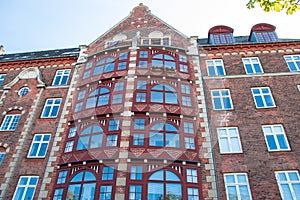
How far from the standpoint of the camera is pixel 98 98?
20188 millimetres

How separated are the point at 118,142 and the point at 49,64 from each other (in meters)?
13.1

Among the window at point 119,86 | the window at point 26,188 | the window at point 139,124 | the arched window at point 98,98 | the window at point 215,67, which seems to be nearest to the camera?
the window at point 26,188

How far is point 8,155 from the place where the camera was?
19.0m

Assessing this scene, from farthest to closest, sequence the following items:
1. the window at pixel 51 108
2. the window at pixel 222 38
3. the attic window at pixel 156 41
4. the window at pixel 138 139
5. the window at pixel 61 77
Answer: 1. the window at pixel 222 38
2. the attic window at pixel 156 41
3. the window at pixel 61 77
4. the window at pixel 51 108
5. the window at pixel 138 139

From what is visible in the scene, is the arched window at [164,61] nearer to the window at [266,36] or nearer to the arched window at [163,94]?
the arched window at [163,94]

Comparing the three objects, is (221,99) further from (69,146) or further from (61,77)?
(61,77)

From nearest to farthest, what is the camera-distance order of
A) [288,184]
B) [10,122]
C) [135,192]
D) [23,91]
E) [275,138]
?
[135,192] → [288,184] → [275,138] → [10,122] → [23,91]

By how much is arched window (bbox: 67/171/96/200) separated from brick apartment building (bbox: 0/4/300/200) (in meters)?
0.06

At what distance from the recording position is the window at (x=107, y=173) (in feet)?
52.1

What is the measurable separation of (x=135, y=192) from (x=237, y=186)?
648 cm

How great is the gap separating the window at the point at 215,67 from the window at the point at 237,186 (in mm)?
9335

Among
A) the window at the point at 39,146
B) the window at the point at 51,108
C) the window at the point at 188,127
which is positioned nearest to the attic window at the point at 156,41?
the window at the point at 188,127

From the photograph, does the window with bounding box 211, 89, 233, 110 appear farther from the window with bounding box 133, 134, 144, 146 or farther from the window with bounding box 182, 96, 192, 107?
the window with bounding box 133, 134, 144, 146

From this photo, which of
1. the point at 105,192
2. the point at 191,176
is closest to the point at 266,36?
the point at 191,176
